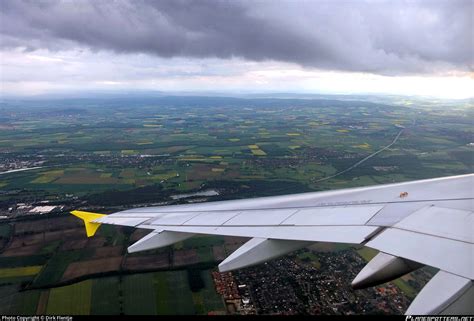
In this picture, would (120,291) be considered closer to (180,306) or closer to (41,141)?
(180,306)

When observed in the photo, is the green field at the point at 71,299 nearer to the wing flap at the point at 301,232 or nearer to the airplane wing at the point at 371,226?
the airplane wing at the point at 371,226

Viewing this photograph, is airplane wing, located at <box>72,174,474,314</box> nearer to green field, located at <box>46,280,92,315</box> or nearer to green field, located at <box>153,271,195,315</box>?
green field, located at <box>153,271,195,315</box>

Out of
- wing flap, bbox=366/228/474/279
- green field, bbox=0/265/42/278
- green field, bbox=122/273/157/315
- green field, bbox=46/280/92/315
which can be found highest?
wing flap, bbox=366/228/474/279

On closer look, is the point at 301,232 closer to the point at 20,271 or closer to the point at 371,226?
the point at 371,226

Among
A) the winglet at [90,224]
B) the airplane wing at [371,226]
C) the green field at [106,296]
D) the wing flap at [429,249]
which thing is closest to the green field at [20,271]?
the green field at [106,296]

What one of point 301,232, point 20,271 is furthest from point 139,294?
point 301,232

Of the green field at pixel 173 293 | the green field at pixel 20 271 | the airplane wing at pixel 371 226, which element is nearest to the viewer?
the airplane wing at pixel 371 226

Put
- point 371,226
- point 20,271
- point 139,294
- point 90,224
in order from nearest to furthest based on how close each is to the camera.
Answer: point 371,226 < point 90,224 < point 139,294 < point 20,271

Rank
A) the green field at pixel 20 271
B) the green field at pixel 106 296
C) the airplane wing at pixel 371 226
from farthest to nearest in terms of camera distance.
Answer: the green field at pixel 20 271, the green field at pixel 106 296, the airplane wing at pixel 371 226

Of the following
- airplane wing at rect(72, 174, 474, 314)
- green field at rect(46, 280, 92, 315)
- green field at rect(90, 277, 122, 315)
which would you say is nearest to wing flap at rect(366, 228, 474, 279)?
airplane wing at rect(72, 174, 474, 314)
